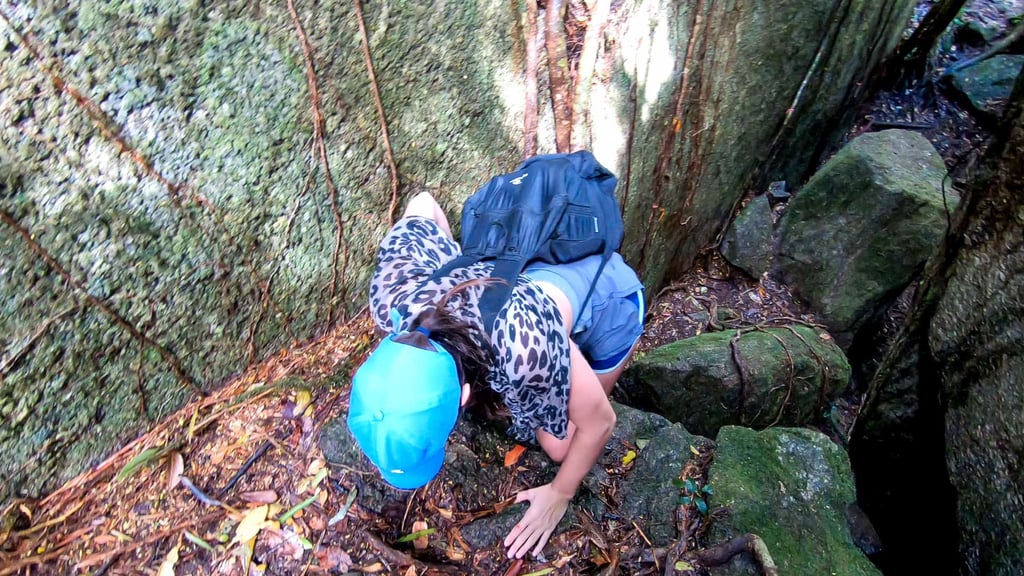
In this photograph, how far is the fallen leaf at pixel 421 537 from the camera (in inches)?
81.5

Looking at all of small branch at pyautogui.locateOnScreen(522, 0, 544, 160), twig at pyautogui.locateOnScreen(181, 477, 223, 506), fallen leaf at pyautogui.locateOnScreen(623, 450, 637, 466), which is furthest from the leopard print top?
small branch at pyautogui.locateOnScreen(522, 0, 544, 160)

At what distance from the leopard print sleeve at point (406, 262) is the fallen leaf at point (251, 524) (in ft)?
2.60

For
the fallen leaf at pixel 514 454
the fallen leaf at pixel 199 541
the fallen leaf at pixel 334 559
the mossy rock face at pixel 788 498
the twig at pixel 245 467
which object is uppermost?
the twig at pixel 245 467

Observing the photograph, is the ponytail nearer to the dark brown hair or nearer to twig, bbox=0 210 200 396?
the dark brown hair

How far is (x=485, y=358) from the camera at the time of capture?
5.43 ft

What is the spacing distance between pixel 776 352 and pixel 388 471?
9.97ft

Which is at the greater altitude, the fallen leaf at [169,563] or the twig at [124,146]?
the twig at [124,146]

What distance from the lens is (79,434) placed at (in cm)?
191

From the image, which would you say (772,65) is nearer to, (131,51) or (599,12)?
(599,12)

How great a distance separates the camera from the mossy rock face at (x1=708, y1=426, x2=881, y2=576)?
2.19 meters

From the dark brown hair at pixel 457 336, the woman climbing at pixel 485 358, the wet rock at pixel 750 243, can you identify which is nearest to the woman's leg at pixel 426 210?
the woman climbing at pixel 485 358

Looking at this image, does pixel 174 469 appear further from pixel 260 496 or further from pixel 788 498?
pixel 788 498

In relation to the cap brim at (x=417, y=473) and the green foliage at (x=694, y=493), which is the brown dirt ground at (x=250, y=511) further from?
the cap brim at (x=417, y=473)

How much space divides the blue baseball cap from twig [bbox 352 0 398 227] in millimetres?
1176
